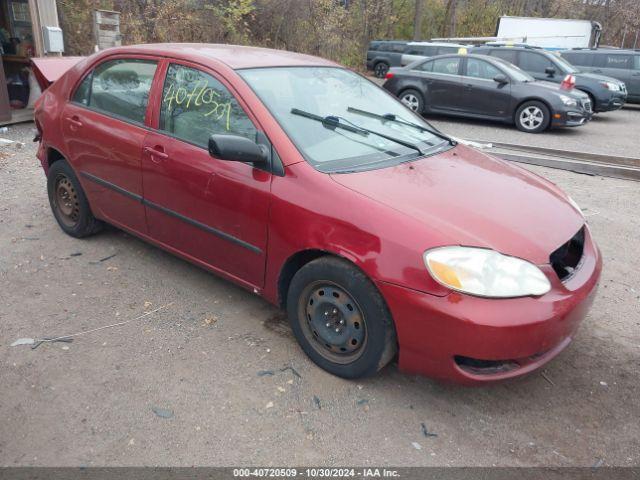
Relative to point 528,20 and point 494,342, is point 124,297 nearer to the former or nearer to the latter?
point 494,342

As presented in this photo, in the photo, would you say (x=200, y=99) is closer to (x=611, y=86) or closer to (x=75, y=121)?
(x=75, y=121)

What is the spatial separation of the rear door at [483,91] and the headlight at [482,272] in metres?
9.49

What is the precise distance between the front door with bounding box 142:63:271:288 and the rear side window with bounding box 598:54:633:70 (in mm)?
15524

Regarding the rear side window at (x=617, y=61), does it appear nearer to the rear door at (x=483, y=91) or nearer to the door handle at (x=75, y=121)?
the rear door at (x=483, y=91)

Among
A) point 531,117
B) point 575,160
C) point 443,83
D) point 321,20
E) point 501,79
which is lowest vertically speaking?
point 575,160

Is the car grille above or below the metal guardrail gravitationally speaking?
above

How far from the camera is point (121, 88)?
4012mm

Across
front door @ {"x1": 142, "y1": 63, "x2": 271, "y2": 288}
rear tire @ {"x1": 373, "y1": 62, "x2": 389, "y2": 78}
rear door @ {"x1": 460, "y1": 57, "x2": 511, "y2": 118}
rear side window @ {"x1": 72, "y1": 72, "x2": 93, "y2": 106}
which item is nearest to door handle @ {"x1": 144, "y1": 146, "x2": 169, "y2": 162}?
front door @ {"x1": 142, "y1": 63, "x2": 271, "y2": 288}

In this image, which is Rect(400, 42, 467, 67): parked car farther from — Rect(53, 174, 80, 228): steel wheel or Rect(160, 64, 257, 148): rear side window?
Rect(160, 64, 257, 148): rear side window

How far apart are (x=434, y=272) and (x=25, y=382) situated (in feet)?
7.39

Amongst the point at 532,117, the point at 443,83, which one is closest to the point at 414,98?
the point at 443,83

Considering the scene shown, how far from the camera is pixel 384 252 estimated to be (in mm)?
2574

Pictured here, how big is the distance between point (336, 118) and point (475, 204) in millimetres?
1098

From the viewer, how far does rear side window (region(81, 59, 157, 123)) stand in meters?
3.79
